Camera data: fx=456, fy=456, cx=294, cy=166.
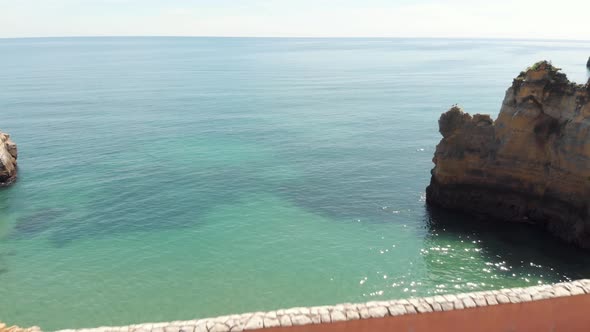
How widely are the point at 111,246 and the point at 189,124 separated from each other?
3286cm

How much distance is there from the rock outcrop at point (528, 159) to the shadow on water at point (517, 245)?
0.71 meters

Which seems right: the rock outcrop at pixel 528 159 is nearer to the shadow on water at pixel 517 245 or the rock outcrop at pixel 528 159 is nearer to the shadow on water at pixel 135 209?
the shadow on water at pixel 517 245

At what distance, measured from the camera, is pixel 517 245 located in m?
26.9

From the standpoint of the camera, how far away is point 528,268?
2459cm

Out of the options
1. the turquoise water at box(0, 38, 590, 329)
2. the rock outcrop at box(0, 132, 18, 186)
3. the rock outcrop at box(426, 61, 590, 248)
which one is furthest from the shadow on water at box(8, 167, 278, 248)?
the rock outcrop at box(426, 61, 590, 248)

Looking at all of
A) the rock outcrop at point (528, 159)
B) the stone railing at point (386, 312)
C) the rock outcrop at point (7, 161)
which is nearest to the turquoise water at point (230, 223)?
the rock outcrop at point (7, 161)

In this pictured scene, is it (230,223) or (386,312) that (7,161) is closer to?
(230,223)

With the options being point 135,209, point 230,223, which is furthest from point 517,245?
point 135,209

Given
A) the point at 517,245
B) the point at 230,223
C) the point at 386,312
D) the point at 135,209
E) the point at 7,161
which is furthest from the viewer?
the point at 7,161

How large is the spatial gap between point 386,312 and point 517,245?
1859 cm

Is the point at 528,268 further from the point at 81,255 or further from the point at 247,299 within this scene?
the point at 81,255

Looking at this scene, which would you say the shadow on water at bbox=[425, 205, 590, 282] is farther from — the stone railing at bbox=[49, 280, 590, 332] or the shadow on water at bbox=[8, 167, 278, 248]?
the shadow on water at bbox=[8, 167, 278, 248]

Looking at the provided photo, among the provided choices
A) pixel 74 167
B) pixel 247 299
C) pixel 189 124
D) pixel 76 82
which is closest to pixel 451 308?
pixel 247 299

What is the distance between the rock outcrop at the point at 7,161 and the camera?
37.5 metres
